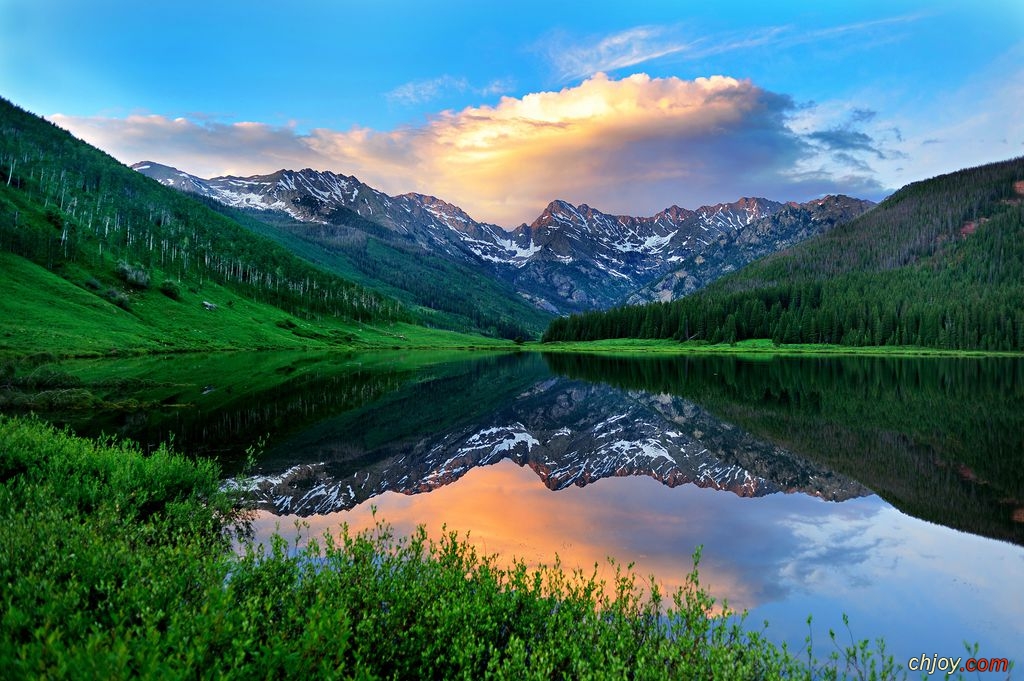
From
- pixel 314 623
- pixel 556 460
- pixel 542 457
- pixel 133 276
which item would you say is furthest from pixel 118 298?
pixel 314 623

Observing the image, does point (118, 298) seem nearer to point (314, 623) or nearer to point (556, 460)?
point (556, 460)

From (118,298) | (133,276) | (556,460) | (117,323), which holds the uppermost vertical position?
(133,276)

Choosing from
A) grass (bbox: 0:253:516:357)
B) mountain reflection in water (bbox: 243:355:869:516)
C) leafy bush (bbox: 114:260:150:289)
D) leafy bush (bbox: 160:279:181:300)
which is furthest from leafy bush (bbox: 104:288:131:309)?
mountain reflection in water (bbox: 243:355:869:516)

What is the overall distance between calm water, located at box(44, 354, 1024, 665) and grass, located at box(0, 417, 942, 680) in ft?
13.8

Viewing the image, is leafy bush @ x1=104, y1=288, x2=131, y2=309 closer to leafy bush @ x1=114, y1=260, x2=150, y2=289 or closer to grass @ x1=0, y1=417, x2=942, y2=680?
leafy bush @ x1=114, y1=260, x2=150, y2=289

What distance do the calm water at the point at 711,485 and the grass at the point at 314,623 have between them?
422 cm

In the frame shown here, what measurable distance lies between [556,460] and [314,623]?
25290 millimetres

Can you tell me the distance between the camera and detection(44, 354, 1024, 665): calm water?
592 inches

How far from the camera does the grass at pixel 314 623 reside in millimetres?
6320

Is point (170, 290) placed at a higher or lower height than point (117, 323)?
higher

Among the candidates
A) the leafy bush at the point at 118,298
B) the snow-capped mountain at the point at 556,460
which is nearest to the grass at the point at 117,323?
the leafy bush at the point at 118,298

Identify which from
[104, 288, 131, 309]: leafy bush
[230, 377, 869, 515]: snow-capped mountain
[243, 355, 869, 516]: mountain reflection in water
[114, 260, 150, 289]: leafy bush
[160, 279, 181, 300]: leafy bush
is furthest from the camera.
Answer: [160, 279, 181, 300]: leafy bush

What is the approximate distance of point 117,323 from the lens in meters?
117

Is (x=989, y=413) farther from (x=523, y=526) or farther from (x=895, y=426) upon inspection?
(x=523, y=526)
